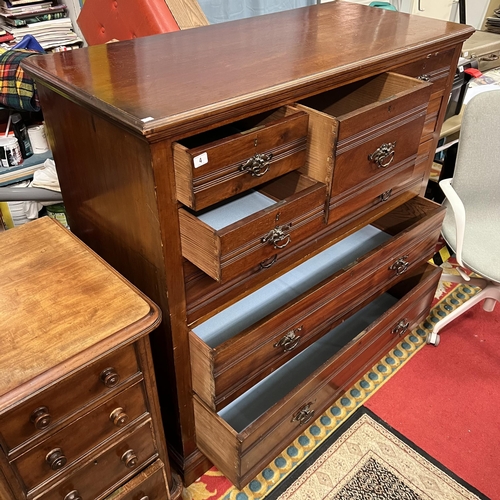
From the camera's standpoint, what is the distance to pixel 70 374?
2.60 ft

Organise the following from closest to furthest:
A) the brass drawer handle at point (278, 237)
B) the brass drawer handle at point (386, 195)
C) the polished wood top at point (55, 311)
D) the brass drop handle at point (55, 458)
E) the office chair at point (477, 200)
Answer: the polished wood top at point (55, 311) → the brass drop handle at point (55, 458) → the brass drawer handle at point (278, 237) → the brass drawer handle at point (386, 195) → the office chair at point (477, 200)

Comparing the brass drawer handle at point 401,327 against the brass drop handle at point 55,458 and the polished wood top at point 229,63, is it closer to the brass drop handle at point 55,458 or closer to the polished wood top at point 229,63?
the polished wood top at point 229,63

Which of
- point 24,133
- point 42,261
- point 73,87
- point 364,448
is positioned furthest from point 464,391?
point 24,133

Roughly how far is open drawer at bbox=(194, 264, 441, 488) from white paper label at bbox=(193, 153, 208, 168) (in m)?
0.62

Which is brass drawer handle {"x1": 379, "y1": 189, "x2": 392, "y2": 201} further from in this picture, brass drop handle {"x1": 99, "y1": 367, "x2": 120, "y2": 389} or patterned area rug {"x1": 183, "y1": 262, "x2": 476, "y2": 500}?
brass drop handle {"x1": 99, "y1": 367, "x2": 120, "y2": 389}

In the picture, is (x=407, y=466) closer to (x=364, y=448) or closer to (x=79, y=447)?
(x=364, y=448)

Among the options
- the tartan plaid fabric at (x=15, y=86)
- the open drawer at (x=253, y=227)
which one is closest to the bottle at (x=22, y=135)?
the tartan plaid fabric at (x=15, y=86)

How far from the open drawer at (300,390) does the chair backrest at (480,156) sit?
33 cm

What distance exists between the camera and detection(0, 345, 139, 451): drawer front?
31.5 inches

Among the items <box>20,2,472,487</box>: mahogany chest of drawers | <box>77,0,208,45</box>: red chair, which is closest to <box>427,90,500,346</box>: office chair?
<box>20,2,472,487</box>: mahogany chest of drawers

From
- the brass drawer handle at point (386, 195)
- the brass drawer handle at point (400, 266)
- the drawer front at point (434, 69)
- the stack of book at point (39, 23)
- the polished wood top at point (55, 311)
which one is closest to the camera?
the polished wood top at point (55, 311)

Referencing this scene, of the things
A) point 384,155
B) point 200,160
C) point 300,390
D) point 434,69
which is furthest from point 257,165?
point 434,69

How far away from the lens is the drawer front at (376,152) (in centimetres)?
107

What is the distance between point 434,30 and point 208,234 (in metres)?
0.92
